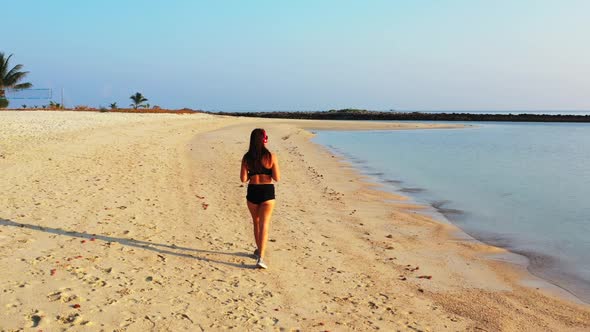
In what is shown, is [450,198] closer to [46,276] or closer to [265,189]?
[265,189]

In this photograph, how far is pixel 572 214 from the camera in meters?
12.1

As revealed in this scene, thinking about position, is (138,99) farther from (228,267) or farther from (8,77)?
(228,267)

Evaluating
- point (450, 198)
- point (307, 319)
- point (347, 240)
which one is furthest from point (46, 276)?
point (450, 198)

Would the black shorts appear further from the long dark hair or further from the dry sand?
the dry sand

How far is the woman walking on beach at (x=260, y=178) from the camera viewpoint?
6.00 meters

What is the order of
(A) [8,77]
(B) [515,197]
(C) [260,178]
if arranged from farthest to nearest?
(A) [8,77] → (B) [515,197] → (C) [260,178]

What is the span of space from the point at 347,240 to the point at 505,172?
15.4m

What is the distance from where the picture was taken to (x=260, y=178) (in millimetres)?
6152

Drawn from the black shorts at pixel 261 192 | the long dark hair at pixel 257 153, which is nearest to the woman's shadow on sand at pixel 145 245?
the black shorts at pixel 261 192

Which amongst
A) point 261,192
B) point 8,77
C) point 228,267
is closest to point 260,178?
point 261,192

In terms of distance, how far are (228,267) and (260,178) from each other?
1.18 metres

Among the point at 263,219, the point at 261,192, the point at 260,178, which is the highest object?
the point at 260,178

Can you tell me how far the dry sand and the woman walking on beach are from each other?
18.5 inches

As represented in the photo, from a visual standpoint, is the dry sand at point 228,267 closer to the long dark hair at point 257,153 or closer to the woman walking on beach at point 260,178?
the woman walking on beach at point 260,178
